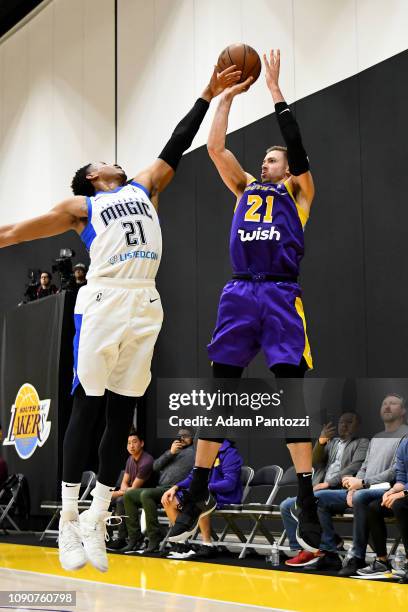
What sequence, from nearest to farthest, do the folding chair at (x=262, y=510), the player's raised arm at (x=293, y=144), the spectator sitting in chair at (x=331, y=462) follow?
the player's raised arm at (x=293, y=144)
the spectator sitting in chair at (x=331, y=462)
the folding chair at (x=262, y=510)

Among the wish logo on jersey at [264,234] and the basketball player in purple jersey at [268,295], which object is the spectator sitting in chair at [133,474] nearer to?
the basketball player in purple jersey at [268,295]

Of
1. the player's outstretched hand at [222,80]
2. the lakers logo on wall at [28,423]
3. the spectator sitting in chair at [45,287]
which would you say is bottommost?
the lakers logo on wall at [28,423]

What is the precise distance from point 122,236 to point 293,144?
128cm

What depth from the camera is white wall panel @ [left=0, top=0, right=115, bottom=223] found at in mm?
16531

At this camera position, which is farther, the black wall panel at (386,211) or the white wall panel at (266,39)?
the white wall panel at (266,39)

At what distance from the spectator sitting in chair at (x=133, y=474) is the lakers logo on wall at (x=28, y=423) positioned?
8.89 ft

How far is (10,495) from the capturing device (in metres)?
15.4

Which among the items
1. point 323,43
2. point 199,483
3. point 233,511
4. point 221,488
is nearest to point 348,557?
point 233,511

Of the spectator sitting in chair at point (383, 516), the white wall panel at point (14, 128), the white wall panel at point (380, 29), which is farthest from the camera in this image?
the white wall panel at point (14, 128)

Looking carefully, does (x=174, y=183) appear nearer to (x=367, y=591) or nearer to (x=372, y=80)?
(x=372, y=80)

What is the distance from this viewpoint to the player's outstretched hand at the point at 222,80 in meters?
5.77

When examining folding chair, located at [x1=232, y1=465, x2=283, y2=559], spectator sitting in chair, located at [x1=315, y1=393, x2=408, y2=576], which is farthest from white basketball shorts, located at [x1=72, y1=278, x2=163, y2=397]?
folding chair, located at [x1=232, y1=465, x2=283, y2=559]

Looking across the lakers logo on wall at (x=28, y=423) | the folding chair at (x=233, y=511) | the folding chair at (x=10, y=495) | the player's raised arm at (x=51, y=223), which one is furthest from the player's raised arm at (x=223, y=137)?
the folding chair at (x=10, y=495)

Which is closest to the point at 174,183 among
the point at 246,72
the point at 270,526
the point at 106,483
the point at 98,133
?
the point at 98,133
